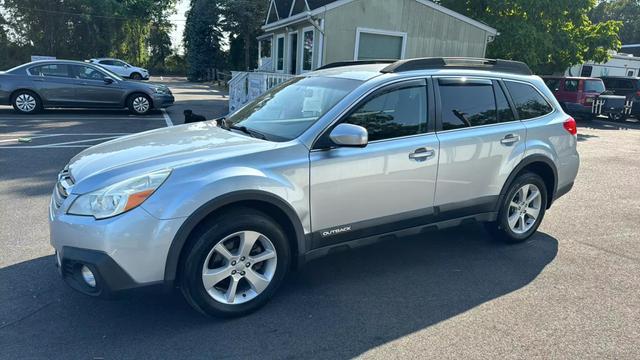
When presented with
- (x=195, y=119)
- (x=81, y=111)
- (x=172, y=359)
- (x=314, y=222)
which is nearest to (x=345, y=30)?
(x=81, y=111)

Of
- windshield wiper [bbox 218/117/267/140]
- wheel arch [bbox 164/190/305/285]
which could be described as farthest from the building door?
wheel arch [bbox 164/190/305/285]

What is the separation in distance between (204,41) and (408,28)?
108ft

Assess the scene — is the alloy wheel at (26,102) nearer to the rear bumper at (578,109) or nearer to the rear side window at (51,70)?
the rear side window at (51,70)

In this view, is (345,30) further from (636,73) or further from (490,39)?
(636,73)

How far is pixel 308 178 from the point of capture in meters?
3.41

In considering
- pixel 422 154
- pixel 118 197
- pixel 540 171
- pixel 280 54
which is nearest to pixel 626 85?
pixel 280 54

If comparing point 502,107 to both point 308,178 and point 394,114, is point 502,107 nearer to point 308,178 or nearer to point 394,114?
point 394,114

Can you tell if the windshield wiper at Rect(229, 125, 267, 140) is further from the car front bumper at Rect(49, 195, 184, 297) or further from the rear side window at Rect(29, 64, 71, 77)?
the rear side window at Rect(29, 64, 71, 77)

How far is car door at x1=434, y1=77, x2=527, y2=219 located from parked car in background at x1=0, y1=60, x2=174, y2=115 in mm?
11358

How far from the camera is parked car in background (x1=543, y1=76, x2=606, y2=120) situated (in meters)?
18.2

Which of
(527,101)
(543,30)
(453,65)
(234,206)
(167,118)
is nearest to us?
(234,206)

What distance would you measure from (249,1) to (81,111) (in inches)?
1097

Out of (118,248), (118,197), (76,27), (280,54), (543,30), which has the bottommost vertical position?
(118,248)

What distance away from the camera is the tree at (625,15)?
59438 mm
